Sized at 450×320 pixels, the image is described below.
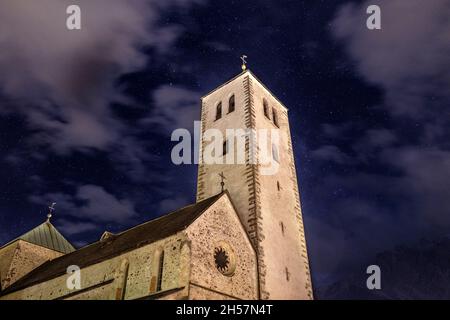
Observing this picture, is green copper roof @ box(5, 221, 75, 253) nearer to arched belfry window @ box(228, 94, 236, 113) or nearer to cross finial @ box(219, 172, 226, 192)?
cross finial @ box(219, 172, 226, 192)

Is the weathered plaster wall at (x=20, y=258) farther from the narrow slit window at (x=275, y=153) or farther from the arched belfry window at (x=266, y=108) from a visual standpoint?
the arched belfry window at (x=266, y=108)

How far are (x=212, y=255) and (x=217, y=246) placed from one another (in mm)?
742

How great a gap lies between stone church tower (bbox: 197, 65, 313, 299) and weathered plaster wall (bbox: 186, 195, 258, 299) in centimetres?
80

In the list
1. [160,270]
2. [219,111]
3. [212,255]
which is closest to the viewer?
[160,270]

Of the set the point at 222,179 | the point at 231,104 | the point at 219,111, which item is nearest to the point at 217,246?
the point at 222,179

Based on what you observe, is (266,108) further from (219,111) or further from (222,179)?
(222,179)

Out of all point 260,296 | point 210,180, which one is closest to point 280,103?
point 210,180

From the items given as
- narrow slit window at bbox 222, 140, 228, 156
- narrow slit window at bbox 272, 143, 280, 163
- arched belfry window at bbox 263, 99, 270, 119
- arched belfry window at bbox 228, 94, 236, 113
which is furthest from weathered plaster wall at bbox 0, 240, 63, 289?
arched belfry window at bbox 263, 99, 270, 119

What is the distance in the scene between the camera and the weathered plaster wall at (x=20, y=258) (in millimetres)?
30109

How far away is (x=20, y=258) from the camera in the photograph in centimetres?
3144

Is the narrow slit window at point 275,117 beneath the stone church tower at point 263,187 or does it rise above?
above

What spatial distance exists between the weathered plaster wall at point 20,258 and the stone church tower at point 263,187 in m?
17.1

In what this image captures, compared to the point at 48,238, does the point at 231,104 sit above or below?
above

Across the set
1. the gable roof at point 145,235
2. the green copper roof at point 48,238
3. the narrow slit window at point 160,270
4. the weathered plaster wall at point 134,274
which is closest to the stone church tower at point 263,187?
the gable roof at point 145,235
